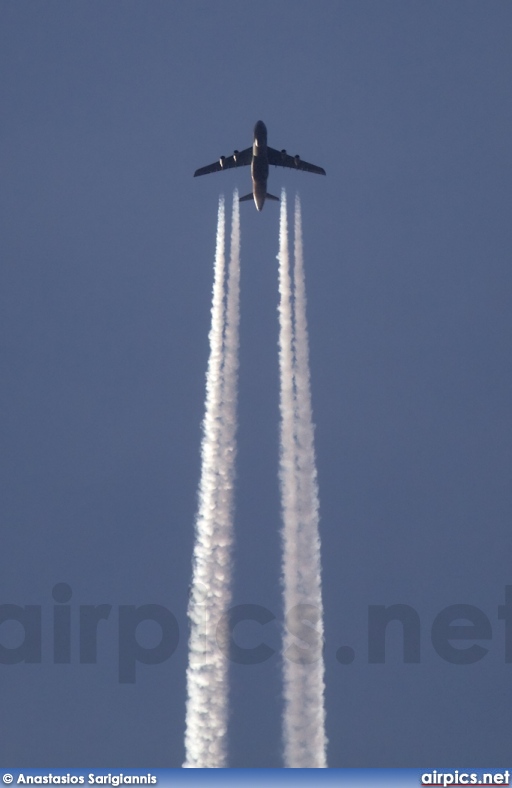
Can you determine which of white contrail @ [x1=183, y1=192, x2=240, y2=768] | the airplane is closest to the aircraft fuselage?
the airplane

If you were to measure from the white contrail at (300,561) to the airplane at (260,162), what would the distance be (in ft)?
22.4

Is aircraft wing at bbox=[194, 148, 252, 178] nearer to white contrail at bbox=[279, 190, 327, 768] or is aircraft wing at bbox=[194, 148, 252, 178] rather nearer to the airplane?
the airplane

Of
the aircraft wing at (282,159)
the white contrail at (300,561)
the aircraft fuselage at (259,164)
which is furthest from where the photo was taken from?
the aircraft wing at (282,159)

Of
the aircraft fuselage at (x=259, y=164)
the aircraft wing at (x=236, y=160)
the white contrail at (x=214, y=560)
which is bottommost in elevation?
the white contrail at (x=214, y=560)

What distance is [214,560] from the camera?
340ft

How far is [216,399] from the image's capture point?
110938 millimetres

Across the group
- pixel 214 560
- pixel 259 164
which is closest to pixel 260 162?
pixel 259 164

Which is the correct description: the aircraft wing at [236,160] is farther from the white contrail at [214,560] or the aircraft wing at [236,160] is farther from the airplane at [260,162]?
the white contrail at [214,560]

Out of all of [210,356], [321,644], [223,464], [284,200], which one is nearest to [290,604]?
[321,644]

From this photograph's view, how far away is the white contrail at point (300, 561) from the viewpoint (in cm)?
9819

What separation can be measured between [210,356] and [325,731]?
25.2 m

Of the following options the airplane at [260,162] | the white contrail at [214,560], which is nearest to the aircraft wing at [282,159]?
the airplane at [260,162]

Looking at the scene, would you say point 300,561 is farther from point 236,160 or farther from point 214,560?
point 236,160

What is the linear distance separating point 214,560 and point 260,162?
24707 millimetres
